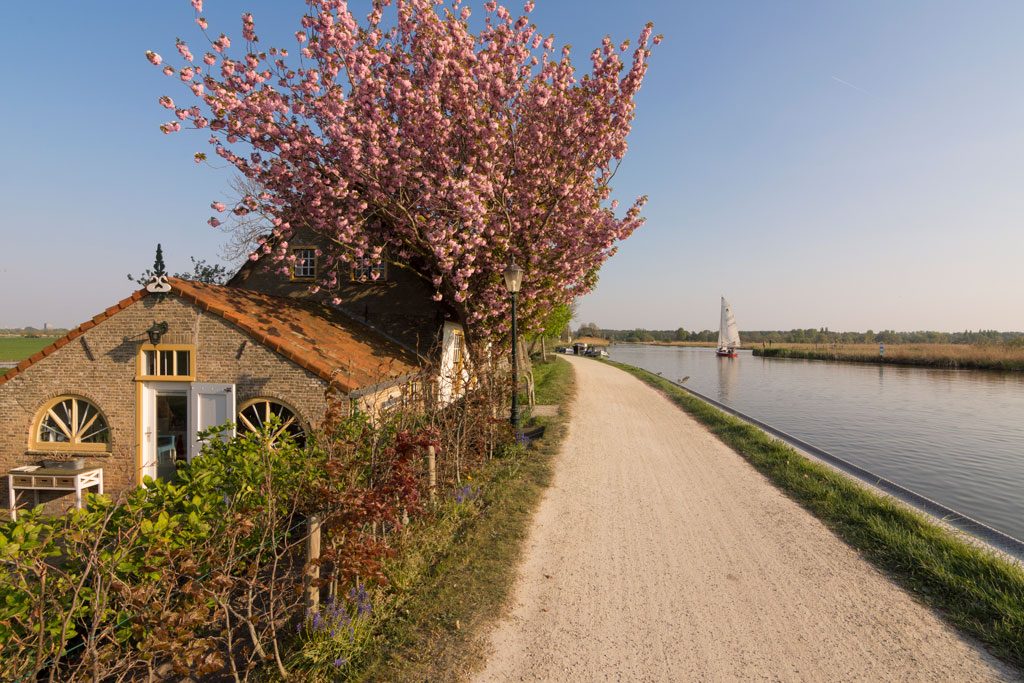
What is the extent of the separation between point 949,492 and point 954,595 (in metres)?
6.22

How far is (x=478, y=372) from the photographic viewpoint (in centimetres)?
974

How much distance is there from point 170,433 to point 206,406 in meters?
3.03

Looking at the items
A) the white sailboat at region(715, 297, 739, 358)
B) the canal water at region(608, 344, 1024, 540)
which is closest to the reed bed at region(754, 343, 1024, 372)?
the canal water at region(608, 344, 1024, 540)

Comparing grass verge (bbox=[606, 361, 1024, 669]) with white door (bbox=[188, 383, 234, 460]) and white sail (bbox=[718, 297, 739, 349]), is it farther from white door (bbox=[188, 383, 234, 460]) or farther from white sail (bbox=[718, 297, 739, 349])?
white sail (bbox=[718, 297, 739, 349])

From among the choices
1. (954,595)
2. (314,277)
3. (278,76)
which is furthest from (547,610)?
(314,277)

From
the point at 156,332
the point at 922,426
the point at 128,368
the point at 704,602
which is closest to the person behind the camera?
the point at 704,602

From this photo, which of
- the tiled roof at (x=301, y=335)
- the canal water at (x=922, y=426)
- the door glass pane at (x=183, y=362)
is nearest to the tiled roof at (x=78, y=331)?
the tiled roof at (x=301, y=335)

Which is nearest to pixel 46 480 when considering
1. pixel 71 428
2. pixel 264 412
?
pixel 71 428

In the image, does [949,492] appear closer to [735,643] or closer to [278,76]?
[735,643]

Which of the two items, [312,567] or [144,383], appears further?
[144,383]

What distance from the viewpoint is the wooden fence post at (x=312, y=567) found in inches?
153

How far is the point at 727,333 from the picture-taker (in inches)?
2499

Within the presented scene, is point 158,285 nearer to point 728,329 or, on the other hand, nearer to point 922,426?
point 922,426

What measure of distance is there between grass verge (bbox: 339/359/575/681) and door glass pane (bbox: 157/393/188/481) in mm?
7473
